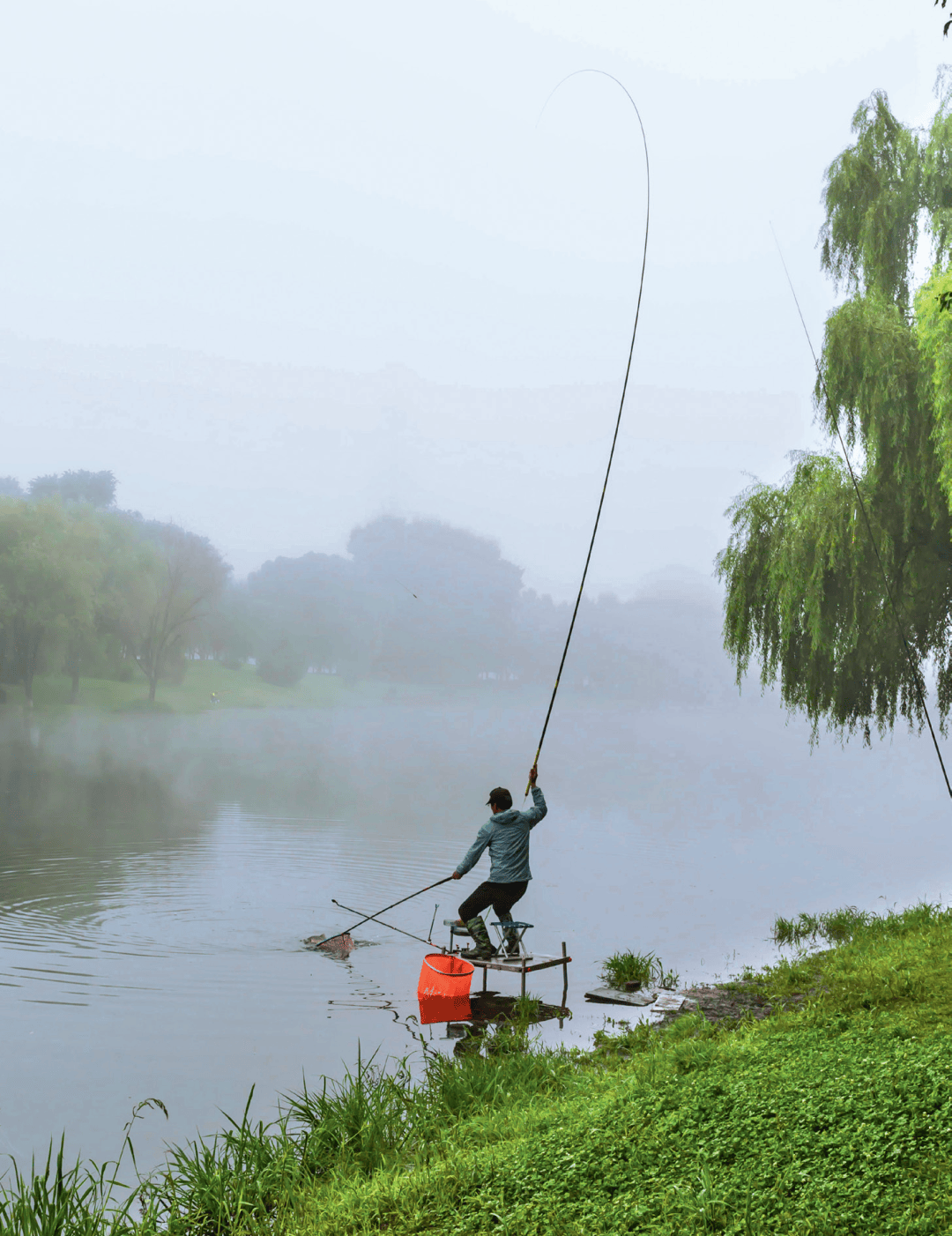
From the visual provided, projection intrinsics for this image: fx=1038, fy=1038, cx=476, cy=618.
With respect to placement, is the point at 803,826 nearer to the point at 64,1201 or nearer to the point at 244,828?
the point at 244,828

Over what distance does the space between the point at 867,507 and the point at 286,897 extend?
10729mm

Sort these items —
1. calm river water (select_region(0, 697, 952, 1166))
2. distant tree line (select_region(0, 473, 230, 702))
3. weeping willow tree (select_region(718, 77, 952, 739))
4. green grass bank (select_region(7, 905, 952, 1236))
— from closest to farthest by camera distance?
green grass bank (select_region(7, 905, 952, 1236)), calm river water (select_region(0, 697, 952, 1166)), weeping willow tree (select_region(718, 77, 952, 739)), distant tree line (select_region(0, 473, 230, 702))

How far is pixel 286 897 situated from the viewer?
16766 mm

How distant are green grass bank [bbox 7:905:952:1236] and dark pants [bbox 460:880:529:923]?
2953 millimetres

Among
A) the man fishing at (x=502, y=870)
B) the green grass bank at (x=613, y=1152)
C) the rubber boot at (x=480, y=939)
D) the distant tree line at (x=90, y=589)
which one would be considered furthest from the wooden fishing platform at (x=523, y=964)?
the distant tree line at (x=90, y=589)

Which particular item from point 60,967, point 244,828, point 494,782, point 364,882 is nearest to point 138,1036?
point 60,967

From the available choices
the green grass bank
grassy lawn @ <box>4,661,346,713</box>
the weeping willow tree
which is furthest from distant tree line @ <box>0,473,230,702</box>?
the green grass bank

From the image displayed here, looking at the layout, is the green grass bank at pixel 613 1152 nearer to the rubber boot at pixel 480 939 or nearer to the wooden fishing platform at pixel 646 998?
the wooden fishing platform at pixel 646 998

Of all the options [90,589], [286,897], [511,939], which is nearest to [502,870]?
[511,939]

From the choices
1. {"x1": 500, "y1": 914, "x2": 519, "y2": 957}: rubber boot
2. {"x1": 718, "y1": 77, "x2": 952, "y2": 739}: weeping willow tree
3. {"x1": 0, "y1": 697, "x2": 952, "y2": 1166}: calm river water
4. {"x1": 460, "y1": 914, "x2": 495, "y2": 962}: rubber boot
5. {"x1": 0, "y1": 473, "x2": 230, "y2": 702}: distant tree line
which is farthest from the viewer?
{"x1": 0, "y1": 473, "x2": 230, "y2": 702}: distant tree line

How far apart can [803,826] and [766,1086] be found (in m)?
30.9

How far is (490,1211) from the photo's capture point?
462 centimetres

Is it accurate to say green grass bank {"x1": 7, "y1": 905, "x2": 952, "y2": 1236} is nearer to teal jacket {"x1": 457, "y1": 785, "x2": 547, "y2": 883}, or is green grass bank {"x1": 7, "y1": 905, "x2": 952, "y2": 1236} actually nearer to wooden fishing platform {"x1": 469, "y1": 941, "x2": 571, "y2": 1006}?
wooden fishing platform {"x1": 469, "y1": 941, "x2": 571, "y2": 1006}

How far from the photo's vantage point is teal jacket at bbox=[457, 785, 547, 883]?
397 inches
